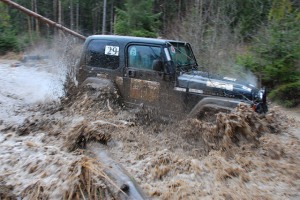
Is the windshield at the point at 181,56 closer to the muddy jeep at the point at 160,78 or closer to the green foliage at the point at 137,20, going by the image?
the muddy jeep at the point at 160,78

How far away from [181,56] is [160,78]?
2.73 ft

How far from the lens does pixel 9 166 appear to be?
465 centimetres

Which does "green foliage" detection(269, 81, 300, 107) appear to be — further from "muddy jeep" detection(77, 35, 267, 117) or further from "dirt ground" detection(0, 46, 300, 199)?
"muddy jeep" detection(77, 35, 267, 117)

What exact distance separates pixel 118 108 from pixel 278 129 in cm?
320

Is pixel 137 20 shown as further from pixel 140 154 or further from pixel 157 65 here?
pixel 140 154

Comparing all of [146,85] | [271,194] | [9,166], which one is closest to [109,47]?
[146,85]

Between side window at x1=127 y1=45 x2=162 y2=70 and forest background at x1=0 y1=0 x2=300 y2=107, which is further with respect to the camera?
forest background at x1=0 y1=0 x2=300 y2=107

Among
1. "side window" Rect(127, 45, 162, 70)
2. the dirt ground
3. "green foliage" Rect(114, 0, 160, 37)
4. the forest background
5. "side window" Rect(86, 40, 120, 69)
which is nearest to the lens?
the dirt ground

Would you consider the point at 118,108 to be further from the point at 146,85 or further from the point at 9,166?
the point at 9,166

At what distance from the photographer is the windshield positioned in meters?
6.41

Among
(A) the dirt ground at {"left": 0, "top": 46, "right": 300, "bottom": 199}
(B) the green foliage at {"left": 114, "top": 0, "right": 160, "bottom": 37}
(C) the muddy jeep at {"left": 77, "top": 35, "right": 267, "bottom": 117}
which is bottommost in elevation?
(A) the dirt ground at {"left": 0, "top": 46, "right": 300, "bottom": 199}

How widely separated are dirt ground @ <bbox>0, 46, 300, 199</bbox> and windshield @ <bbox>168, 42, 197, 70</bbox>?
1.21 meters

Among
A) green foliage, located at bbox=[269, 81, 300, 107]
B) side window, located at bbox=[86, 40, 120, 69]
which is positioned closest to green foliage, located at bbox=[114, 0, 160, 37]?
green foliage, located at bbox=[269, 81, 300, 107]

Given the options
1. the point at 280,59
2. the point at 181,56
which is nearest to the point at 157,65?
the point at 181,56
